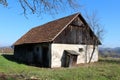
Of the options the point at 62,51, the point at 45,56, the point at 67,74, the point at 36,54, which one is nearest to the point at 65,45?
the point at 62,51

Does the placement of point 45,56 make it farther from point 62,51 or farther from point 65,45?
point 65,45

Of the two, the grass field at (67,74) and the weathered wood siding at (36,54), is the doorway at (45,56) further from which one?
the grass field at (67,74)

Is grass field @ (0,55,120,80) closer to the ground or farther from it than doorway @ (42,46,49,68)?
closer to the ground

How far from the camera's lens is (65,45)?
28.1 metres

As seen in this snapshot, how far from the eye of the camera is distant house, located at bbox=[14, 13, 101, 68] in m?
26.9

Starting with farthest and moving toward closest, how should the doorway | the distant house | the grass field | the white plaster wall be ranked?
the doorway
the distant house
the white plaster wall
the grass field

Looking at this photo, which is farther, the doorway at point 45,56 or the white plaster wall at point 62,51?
the doorway at point 45,56

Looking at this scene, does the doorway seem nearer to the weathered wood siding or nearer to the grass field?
the weathered wood siding

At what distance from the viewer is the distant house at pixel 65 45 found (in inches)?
1058

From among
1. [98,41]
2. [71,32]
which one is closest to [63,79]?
[71,32]

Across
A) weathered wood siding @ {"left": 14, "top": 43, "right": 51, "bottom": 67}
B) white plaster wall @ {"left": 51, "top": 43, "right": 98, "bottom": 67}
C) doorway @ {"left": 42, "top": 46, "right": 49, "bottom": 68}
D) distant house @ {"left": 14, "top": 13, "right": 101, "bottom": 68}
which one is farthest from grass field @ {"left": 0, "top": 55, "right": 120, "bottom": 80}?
weathered wood siding @ {"left": 14, "top": 43, "right": 51, "bottom": 67}

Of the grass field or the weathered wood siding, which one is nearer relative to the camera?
the grass field

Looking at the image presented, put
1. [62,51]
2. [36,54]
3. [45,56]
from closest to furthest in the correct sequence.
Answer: [62,51] → [45,56] → [36,54]

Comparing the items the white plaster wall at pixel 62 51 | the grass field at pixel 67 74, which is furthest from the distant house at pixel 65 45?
the grass field at pixel 67 74
